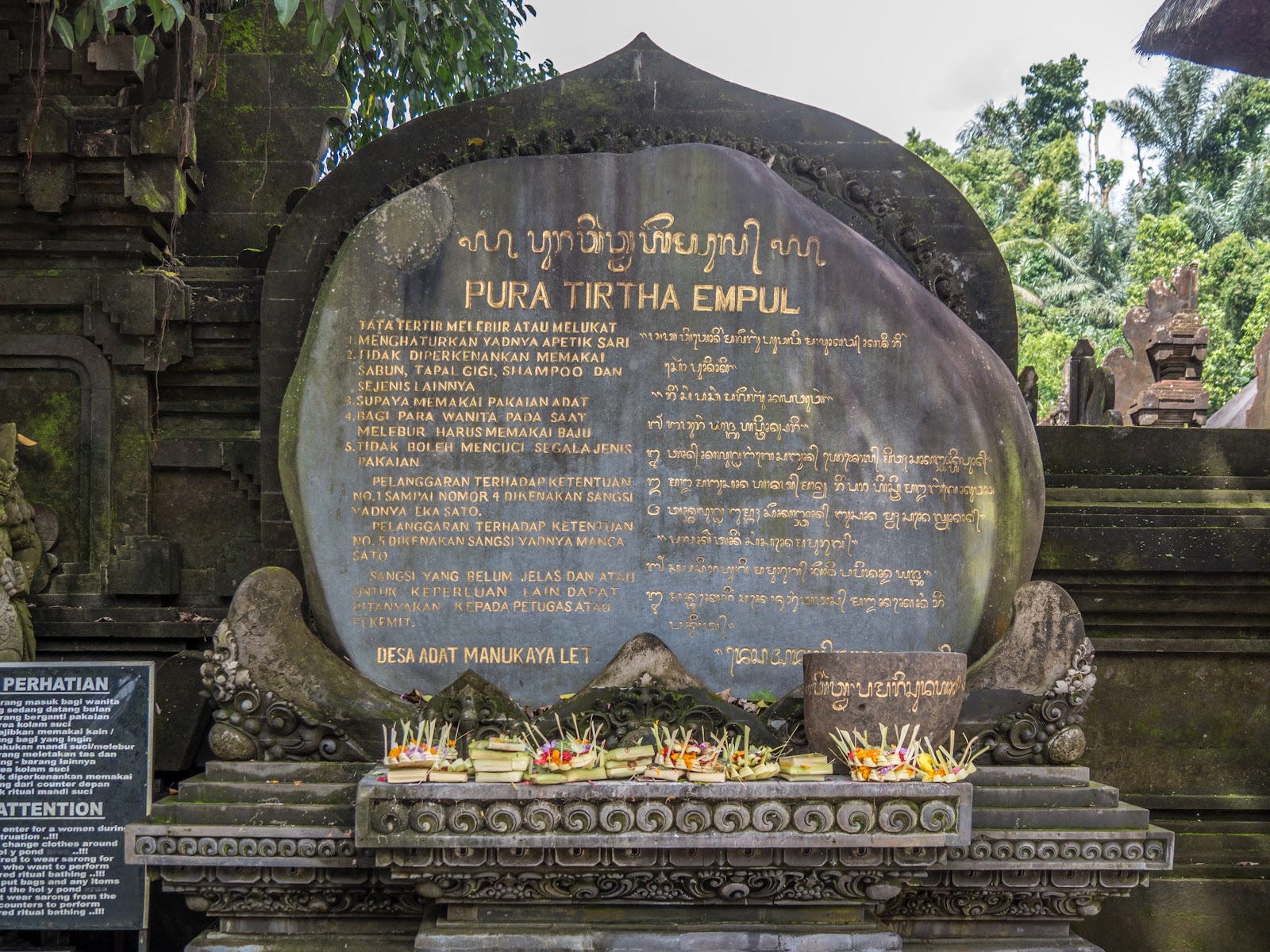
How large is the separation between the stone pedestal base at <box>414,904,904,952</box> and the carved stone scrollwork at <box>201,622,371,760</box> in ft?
3.07

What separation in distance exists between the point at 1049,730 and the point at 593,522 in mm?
2410

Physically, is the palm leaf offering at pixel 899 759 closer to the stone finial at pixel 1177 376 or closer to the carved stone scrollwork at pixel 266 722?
the carved stone scrollwork at pixel 266 722

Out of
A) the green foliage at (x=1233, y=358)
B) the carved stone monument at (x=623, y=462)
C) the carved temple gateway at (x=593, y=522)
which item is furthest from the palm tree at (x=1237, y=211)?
the carved stone monument at (x=623, y=462)

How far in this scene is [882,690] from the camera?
4797 millimetres

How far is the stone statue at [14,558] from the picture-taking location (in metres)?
6.03

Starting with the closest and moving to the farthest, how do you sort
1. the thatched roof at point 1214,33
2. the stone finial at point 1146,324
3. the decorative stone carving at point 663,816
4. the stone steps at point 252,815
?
the decorative stone carving at point 663,816, the stone steps at point 252,815, the thatched roof at point 1214,33, the stone finial at point 1146,324

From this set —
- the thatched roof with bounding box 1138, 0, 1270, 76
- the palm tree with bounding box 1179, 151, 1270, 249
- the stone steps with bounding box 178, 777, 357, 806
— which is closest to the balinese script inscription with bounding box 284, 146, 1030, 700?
the stone steps with bounding box 178, 777, 357, 806

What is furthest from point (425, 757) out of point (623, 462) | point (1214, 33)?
point (1214, 33)

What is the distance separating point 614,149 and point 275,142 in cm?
250

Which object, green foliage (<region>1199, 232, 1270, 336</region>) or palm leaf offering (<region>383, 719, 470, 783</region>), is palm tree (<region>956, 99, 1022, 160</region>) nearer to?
green foliage (<region>1199, 232, 1270, 336</region>)

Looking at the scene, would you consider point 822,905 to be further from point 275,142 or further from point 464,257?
point 275,142

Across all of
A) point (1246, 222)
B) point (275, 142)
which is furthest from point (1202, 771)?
point (1246, 222)

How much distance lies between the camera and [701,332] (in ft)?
19.4

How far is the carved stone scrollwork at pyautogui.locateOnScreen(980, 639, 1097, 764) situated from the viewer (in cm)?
522
